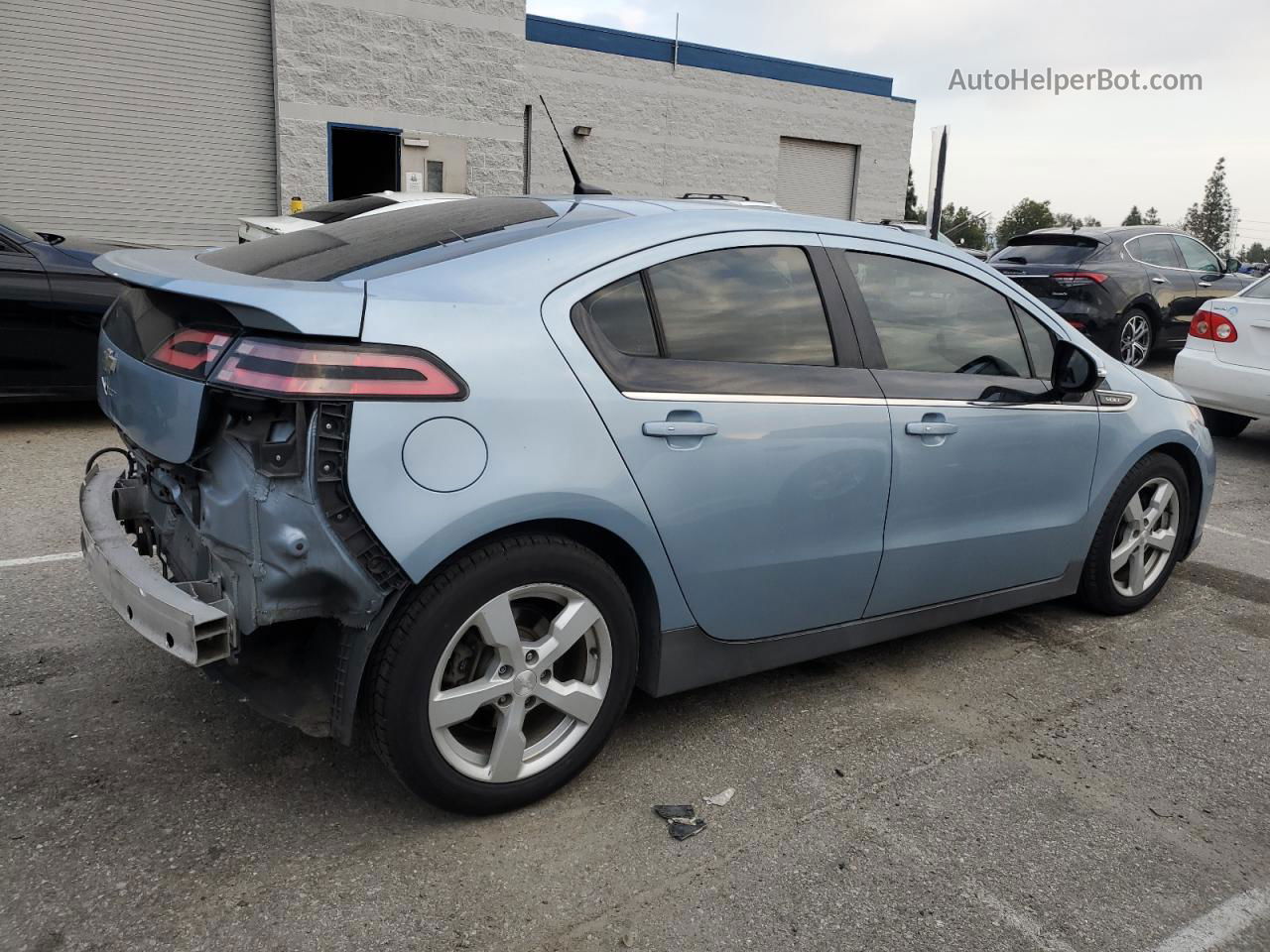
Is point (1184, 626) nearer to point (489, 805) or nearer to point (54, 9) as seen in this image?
point (489, 805)

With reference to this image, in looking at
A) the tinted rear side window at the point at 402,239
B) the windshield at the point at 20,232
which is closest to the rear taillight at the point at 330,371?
the tinted rear side window at the point at 402,239

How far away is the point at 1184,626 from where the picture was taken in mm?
4562

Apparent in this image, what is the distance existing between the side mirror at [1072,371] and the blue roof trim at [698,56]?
19.4 metres

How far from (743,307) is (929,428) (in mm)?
795

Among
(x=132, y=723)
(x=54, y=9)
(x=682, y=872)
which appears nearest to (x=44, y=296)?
(x=132, y=723)

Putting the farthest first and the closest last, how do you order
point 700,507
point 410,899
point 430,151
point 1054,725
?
1. point 430,151
2. point 1054,725
3. point 700,507
4. point 410,899

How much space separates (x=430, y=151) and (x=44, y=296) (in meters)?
10.9

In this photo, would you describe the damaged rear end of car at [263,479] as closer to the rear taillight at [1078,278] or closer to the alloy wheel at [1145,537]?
the alloy wheel at [1145,537]

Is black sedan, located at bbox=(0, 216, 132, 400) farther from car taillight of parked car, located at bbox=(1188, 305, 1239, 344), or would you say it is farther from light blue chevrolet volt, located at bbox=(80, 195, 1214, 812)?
car taillight of parked car, located at bbox=(1188, 305, 1239, 344)

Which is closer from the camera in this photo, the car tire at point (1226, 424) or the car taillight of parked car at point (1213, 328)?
the car taillight of parked car at point (1213, 328)

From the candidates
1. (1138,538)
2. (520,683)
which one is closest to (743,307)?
(520,683)

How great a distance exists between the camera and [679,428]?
2930 millimetres

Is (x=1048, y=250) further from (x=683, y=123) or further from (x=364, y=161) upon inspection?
(x=683, y=123)

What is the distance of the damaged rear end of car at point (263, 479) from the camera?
243cm
